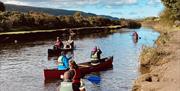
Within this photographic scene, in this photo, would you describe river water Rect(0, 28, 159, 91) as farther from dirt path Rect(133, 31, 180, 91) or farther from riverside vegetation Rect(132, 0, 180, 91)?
dirt path Rect(133, 31, 180, 91)

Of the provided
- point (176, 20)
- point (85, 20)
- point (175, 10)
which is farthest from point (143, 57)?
point (85, 20)

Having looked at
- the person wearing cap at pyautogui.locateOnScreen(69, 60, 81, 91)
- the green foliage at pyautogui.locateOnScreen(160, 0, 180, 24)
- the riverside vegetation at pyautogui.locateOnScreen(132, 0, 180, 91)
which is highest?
the green foliage at pyautogui.locateOnScreen(160, 0, 180, 24)

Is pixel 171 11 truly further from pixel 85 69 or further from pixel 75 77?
pixel 75 77

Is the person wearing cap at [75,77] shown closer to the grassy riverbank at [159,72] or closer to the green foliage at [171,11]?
the grassy riverbank at [159,72]

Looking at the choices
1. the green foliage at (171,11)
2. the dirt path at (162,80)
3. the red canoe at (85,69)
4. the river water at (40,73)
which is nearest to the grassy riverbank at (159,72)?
the dirt path at (162,80)

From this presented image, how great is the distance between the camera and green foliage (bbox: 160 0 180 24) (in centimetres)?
7901

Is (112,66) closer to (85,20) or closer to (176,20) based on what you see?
(176,20)

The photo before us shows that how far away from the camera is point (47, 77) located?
30.2 meters

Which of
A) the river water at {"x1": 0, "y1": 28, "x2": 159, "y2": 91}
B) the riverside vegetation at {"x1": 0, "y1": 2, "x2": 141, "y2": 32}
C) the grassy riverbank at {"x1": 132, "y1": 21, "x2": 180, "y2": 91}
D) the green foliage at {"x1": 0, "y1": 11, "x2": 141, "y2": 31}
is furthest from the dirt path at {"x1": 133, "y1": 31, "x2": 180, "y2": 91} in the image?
the green foliage at {"x1": 0, "y1": 11, "x2": 141, "y2": 31}

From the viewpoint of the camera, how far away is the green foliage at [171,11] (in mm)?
79006

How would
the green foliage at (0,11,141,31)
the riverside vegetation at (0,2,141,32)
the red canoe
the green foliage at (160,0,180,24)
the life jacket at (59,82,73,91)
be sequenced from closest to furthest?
the life jacket at (59,82,73,91)
the red canoe
the green foliage at (160,0,180,24)
the riverside vegetation at (0,2,141,32)
the green foliage at (0,11,141,31)

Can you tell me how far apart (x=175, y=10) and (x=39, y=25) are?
3404 cm

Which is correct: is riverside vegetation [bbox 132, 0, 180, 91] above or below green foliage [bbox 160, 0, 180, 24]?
below

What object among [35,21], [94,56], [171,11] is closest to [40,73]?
[94,56]
